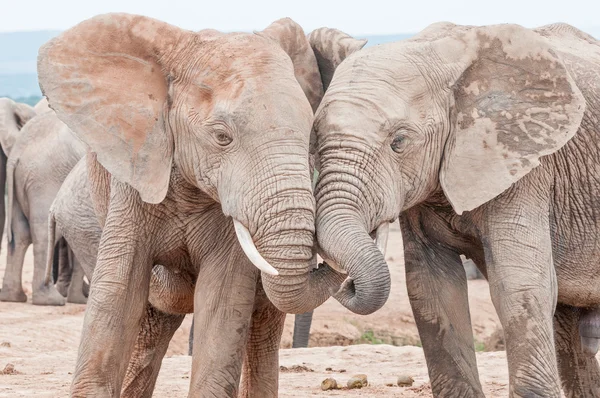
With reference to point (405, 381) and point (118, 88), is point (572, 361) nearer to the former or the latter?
point (405, 381)

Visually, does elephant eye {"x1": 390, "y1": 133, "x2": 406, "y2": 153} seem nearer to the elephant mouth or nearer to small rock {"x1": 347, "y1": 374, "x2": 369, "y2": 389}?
the elephant mouth

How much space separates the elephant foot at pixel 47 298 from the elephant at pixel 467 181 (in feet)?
22.4

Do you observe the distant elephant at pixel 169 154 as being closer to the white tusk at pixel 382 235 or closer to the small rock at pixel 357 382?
the white tusk at pixel 382 235

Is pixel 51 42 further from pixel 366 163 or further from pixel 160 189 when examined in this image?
pixel 366 163

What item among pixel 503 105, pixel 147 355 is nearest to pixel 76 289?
pixel 147 355

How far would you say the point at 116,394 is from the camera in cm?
565

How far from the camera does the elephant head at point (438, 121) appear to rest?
5.24 meters

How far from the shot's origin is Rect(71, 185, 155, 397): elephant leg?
5543 millimetres

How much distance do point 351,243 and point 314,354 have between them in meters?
4.31

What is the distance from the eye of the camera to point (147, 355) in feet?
22.5

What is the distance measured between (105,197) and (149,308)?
3.05 feet

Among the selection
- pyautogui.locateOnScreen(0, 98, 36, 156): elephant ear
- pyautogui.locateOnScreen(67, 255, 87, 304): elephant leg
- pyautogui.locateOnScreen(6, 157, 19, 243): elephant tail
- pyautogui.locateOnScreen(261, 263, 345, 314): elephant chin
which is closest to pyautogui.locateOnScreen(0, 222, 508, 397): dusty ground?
pyautogui.locateOnScreen(67, 255, 87, 304): elephant leg

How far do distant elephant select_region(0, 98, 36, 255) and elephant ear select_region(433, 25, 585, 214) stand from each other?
831cm

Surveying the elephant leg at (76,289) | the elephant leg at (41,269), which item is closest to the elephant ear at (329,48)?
the elephant leg at (41,269)
